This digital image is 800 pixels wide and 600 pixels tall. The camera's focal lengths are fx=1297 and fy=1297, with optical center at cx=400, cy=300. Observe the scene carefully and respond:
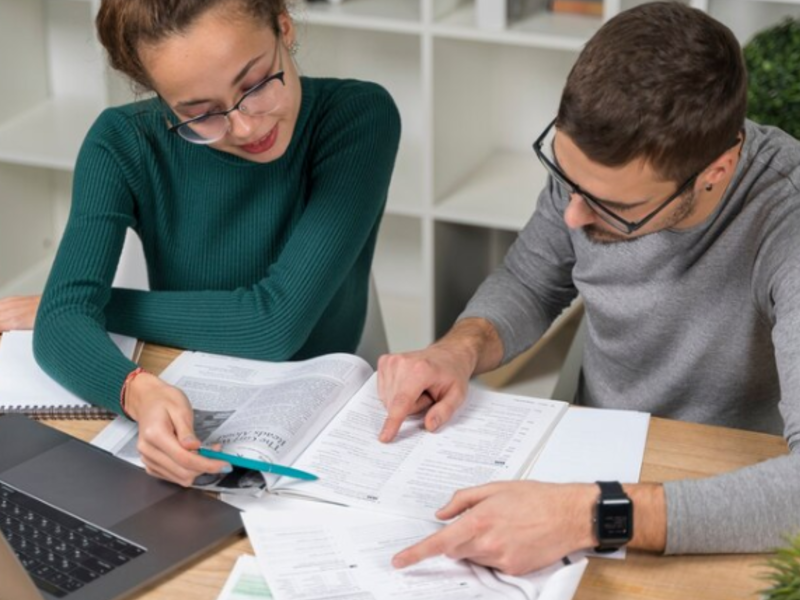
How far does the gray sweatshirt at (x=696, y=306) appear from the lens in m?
1.51

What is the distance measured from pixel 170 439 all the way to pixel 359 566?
0.93 feet

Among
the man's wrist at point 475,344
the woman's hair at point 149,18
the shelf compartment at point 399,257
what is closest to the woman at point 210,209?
the woman's hair at point 149,18

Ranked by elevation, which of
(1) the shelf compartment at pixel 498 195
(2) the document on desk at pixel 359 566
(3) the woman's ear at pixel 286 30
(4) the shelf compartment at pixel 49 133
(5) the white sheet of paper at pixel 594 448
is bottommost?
(1) the shelf compartment at pixel 498 195

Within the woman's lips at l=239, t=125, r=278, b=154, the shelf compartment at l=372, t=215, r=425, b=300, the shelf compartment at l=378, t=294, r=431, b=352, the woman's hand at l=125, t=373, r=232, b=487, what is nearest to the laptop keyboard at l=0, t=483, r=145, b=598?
the woman's hand at l=125, t=373, r=232, b=487

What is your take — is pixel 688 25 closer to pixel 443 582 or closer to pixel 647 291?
pixel 647 291

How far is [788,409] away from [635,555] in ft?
0.82

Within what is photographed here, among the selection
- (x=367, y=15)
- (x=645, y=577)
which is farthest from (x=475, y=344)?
(x=367, y=15)

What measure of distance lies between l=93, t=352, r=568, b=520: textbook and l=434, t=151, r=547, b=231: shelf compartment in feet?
4.26

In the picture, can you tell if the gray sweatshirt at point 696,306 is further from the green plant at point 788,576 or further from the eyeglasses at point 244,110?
the eyeglasses at point 244,110

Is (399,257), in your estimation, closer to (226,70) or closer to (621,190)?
(226,70)

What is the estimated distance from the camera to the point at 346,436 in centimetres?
156

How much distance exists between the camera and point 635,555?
1368 millimetres

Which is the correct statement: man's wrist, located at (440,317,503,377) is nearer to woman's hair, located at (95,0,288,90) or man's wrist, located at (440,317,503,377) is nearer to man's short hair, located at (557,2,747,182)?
man's short hair, located at (557,2,747,182)

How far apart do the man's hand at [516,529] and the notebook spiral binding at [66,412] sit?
A: 0.53 metres
